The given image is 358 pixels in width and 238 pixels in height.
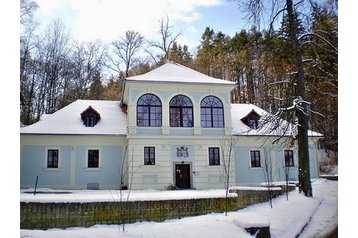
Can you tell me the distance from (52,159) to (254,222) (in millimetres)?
3238

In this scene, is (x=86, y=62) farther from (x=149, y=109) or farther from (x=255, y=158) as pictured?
(x=255, y=158)

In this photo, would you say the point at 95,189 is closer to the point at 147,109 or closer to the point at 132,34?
the point at 147,109

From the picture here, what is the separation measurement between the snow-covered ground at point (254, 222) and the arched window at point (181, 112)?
3.68 m

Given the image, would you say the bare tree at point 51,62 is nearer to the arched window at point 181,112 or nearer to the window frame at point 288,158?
the window frame at point 288,158

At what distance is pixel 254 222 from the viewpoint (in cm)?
304

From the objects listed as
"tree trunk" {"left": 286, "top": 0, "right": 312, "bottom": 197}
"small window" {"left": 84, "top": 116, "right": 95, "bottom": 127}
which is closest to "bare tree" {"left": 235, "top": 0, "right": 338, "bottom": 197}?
"tree trunk" {"left": 286, "top": 0, "right": 312, "bottom": 197}

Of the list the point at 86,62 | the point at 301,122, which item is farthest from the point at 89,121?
the point at 301,122

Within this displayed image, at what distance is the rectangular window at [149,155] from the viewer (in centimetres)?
670

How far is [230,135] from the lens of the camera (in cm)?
707

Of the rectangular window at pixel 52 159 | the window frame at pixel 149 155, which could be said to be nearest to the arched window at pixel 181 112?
the window frame at pixel 149 155

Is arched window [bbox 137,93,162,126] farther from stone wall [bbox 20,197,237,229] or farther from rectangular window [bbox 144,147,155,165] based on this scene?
stone wall [bbox 20,197,237,229]
